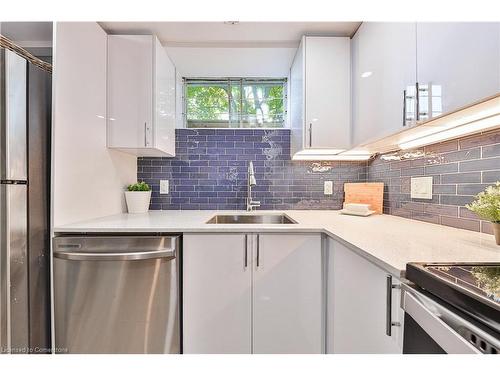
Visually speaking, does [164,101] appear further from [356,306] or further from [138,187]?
[356,306]

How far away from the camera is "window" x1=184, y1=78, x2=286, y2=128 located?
2322 millimetres

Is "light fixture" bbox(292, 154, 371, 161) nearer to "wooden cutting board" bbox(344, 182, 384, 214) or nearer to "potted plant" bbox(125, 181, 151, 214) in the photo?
"wooden cutting board" bbox(344, 182, 384, 214)

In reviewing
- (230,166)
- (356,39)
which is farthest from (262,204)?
(356,39)

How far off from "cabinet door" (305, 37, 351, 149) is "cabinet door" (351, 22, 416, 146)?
72 millimetres

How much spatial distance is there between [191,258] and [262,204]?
3.10ft

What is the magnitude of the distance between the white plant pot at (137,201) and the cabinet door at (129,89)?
392mm

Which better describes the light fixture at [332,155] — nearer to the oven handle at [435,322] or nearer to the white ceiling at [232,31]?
the white ceiling at [232,31]

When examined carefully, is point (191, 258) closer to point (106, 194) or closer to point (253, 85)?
point (106, 194)

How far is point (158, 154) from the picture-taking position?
2074 millimetres

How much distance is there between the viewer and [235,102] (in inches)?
91.7

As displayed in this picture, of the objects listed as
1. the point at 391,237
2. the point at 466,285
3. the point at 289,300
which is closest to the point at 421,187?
the point at 391,237

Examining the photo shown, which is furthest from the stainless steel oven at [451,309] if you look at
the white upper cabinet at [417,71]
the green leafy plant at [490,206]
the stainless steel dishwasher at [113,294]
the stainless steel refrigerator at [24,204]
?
the stainless steel refrigerator at [24,204]

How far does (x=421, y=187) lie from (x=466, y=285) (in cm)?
113

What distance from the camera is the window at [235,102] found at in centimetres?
232
